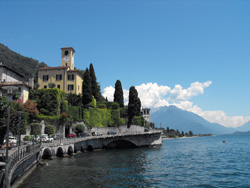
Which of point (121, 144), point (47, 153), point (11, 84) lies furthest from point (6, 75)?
point (121, 144)

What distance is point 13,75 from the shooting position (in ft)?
204

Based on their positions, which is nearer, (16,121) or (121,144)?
(16,121)

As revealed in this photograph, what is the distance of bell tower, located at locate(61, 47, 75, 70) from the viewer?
74.6m

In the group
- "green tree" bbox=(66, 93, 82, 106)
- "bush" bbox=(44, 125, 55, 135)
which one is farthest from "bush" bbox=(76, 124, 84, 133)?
"bush" bbox=(44, 125, 55, 135)

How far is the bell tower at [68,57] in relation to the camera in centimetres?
7456

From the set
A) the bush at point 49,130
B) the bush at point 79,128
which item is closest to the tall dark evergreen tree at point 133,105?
the bush at point 79,128

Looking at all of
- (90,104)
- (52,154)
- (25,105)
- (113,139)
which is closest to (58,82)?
(90,104)

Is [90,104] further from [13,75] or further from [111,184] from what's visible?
[111,184]

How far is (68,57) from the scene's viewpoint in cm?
7500

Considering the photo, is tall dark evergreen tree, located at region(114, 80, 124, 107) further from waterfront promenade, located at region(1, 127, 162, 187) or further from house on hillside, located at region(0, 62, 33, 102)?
house on hillside, located at region(0, 62, 33, 102)

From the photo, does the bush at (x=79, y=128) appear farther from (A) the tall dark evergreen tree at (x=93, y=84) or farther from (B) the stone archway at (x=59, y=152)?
(B) the stone archway at (x=59, y=152)

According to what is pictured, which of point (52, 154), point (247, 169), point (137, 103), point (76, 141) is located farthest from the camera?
point (137, 103)

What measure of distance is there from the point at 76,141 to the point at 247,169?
113 ft

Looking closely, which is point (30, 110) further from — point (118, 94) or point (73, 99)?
point (118, 94)
